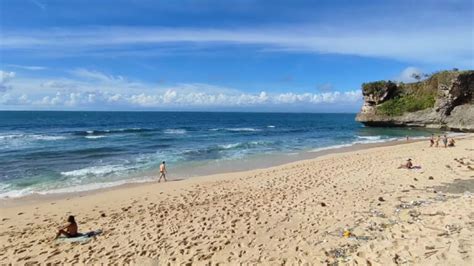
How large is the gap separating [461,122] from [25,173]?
48237 mm

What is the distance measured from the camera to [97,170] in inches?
771

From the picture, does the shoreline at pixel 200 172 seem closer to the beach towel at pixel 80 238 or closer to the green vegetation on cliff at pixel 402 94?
the beach towel at pixel 80 238

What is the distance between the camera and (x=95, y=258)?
758 centimetres

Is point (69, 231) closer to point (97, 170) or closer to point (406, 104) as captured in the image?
point (97, 170)

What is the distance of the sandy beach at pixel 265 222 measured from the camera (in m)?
7.18

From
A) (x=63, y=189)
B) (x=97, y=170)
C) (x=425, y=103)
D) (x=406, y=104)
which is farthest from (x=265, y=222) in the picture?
(x=406, y=104)

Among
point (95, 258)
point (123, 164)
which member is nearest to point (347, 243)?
point (95, 258)

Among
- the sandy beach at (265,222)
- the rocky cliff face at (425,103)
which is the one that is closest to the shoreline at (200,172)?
the sandy beach at (265,222)

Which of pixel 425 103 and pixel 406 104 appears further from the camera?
pixel 406 104

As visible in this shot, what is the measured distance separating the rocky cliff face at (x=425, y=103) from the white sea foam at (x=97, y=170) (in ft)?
142

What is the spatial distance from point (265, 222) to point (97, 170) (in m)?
13.6

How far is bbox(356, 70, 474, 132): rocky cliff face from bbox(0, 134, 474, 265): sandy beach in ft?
117

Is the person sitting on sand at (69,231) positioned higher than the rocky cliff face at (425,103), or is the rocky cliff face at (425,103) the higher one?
the rocky cliff face at (425,103)

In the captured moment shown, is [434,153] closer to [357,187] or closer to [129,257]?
[357,187]
